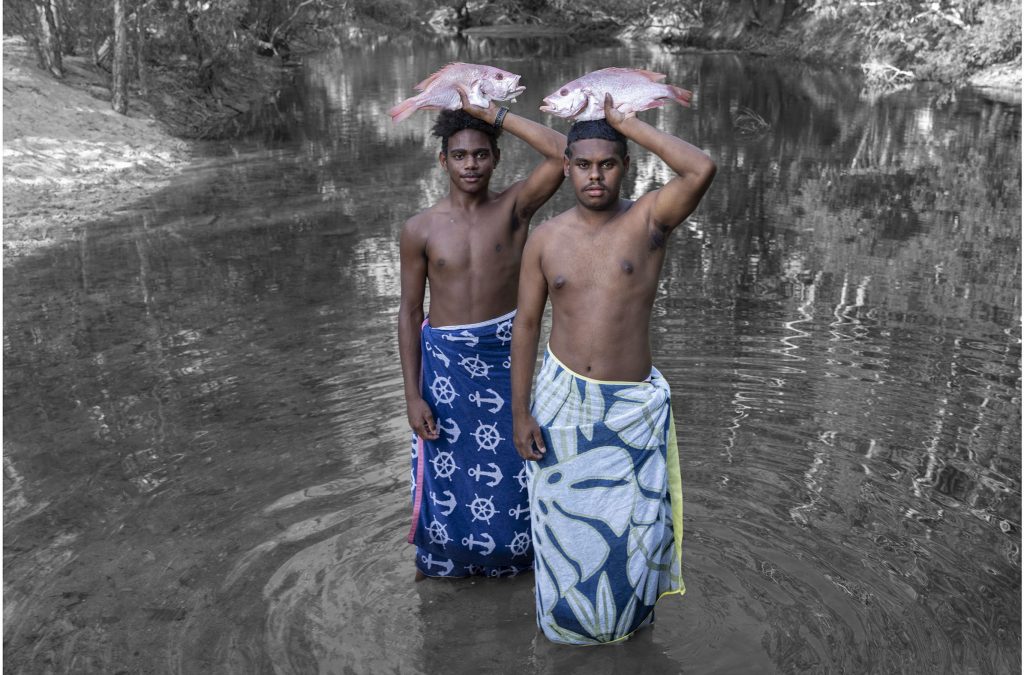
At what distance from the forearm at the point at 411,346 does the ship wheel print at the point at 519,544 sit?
61cm

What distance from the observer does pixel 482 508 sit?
3605 mm

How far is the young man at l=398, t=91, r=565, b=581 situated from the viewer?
3.43m

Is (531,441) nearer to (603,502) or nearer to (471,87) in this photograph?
(603,502)

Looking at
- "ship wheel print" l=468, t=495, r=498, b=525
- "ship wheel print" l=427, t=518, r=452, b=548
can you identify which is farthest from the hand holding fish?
"ship wheel print" l=427, t=518, r=452, b=548

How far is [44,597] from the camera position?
3.67 meters

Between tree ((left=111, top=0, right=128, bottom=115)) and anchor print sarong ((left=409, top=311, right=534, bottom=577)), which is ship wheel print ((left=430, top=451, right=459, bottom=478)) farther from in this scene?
tree ((left=111, top=0, right=128, bottom=115))

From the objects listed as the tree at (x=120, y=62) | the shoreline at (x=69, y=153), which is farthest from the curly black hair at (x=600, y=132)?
the tree at (x=120, y=62)

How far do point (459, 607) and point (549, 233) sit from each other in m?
1.40

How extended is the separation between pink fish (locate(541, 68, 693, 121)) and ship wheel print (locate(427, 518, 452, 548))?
4.96 ft

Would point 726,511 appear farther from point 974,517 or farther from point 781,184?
point 781,184

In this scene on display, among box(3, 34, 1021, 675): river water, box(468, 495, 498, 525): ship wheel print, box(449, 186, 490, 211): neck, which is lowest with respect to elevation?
box(3, 34, 1021, 675): river water

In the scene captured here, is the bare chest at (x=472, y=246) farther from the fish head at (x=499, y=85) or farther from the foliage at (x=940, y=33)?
the foliage at (x=940, y=33)

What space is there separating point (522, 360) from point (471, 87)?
859mm

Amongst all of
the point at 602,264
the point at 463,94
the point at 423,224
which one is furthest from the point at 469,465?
the point at 463,94
